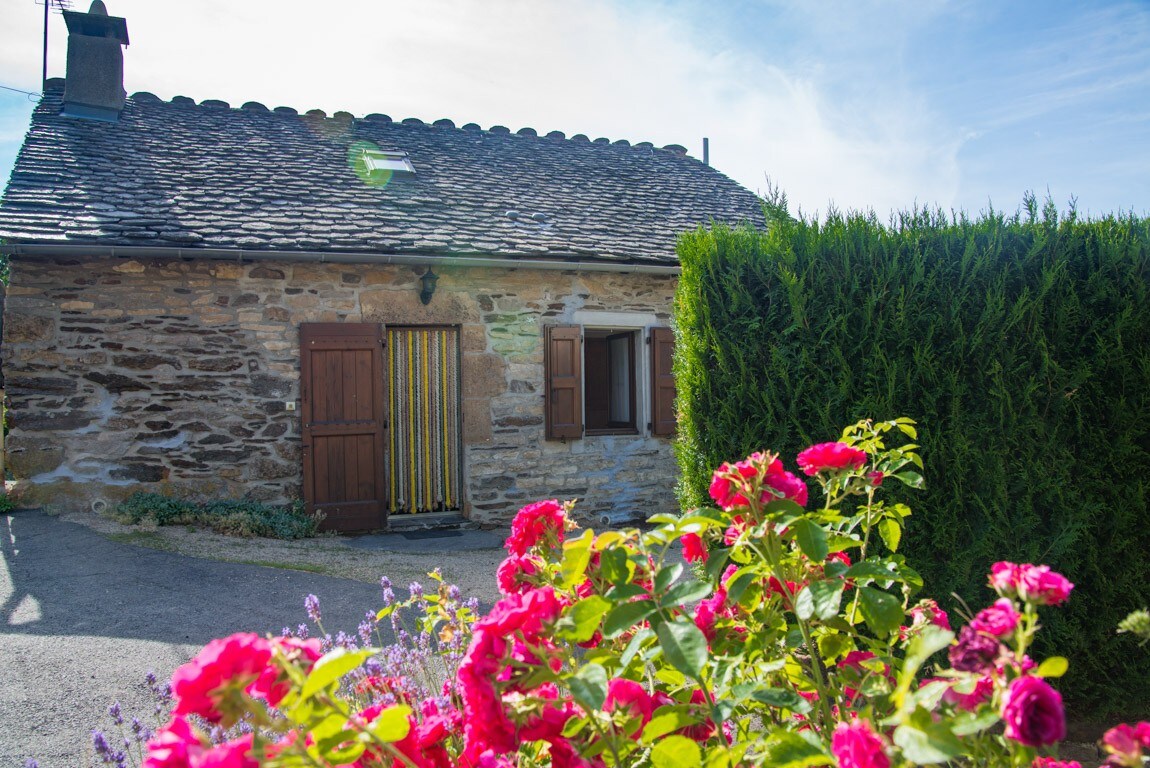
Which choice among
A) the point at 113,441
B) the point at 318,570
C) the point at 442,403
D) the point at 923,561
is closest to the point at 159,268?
the point at 113,441

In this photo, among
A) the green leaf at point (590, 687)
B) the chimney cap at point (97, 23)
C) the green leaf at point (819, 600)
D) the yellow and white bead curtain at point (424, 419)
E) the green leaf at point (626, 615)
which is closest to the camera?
the green leaf at point (590, 687)

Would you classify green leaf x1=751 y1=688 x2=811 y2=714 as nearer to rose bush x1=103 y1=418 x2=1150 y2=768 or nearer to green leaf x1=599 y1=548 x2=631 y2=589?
rose bush x1=103 y1=418 x2=1150 y2=768

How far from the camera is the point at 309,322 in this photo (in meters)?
7.55

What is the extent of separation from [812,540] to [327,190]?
8355 mm

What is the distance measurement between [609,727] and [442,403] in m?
7.21

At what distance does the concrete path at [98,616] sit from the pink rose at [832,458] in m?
2.86

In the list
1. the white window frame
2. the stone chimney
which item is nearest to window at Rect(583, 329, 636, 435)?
the white window frame

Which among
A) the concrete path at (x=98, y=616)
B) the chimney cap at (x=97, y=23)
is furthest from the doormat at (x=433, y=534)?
the chimney cap at (x=97, y=23)

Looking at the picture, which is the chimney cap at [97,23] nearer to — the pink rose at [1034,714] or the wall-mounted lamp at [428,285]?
the wall-mounted lamp at [428,285]

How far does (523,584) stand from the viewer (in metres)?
1.57

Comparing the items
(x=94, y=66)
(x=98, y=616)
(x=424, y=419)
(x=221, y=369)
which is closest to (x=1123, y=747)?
(x=98, y=616)

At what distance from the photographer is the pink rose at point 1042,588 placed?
1.05 metres

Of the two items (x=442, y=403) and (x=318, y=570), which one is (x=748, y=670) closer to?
(x=318, y=570)

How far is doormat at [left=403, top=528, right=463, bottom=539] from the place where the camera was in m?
7.64
